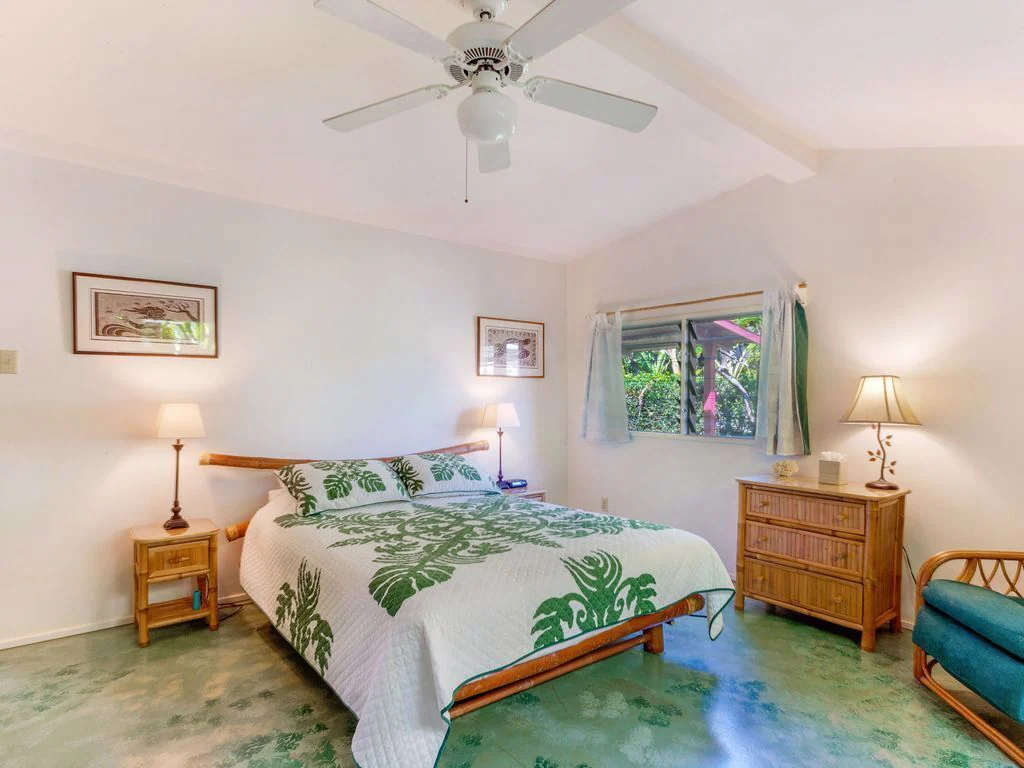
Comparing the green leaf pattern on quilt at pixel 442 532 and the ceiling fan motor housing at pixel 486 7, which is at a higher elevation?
the ceiling fan motor housing at pixel 486 7

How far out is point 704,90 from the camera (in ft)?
8.51

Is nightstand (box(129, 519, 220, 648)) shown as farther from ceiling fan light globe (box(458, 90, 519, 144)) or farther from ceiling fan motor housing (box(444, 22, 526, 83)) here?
ceiling fan motor housing (box(444, 22, 526, 83))

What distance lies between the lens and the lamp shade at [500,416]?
441 centimetres

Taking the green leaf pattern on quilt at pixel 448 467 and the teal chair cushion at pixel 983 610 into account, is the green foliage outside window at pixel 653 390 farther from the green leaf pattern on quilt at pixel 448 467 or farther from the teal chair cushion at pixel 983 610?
the teal chair cushion at pixel 983 610

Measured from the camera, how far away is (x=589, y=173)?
3578 millimetres

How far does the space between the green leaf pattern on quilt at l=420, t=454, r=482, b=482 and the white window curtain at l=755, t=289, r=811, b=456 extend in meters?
1.97

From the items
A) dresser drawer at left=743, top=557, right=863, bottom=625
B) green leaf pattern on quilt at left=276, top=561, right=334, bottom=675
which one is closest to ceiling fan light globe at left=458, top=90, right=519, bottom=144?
green leaf pattern on quilt at left=276, top=561, right=334, bottom=675

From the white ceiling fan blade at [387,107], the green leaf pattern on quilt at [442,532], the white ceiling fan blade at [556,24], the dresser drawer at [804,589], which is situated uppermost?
the white ceiling fan blade at [556,24]

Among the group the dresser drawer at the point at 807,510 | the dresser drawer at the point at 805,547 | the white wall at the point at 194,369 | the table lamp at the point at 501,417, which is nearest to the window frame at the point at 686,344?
the dresser drawer at the point at 807,510

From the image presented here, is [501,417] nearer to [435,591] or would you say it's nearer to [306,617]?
[306,617]

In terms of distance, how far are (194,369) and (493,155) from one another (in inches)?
88.8

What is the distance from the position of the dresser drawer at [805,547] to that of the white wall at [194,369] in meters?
2.18

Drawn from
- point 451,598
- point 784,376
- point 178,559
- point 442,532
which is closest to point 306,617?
point 442,532

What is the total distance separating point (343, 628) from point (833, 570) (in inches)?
99.0
